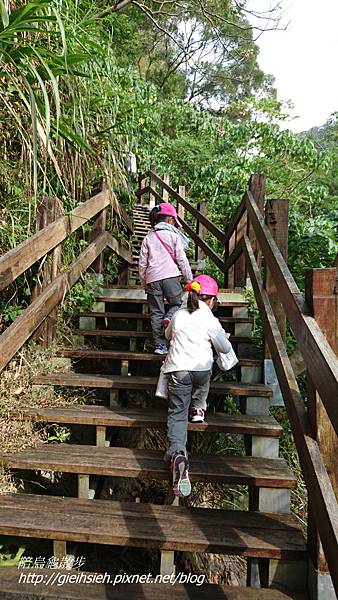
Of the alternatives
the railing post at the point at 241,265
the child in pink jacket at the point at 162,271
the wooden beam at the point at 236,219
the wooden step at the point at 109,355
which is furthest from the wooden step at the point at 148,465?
the wooden beam at the point at 236,219

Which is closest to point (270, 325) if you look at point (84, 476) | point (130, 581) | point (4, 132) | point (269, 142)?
point (84, 476)

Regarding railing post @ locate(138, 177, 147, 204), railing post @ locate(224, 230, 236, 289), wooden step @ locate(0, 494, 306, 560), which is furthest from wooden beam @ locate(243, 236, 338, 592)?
railing post @ locate(138, 177, 147, 204)

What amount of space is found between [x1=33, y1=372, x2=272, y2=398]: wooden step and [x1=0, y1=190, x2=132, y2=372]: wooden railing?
1.27 ft

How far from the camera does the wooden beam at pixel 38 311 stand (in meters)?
2.30

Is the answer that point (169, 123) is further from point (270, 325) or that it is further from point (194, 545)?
point (194, 545)

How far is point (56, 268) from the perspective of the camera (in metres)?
3.10

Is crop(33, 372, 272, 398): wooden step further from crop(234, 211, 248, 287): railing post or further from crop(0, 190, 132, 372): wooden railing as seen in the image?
crop(234, 211, 248, 287): railing post

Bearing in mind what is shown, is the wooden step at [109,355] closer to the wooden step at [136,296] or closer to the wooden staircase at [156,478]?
the wooden staircase at [156,478]

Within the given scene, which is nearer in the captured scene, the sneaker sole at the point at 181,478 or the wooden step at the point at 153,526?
the wooden step at the point at 153,526

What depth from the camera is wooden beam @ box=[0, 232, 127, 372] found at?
7.54ft

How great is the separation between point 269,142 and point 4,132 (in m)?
7.71

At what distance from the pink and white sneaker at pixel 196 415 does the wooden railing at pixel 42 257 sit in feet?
3.49

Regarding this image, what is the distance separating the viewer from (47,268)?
3064mm

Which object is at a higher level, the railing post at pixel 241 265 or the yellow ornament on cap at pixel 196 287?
the railing post at pixel 241 265
